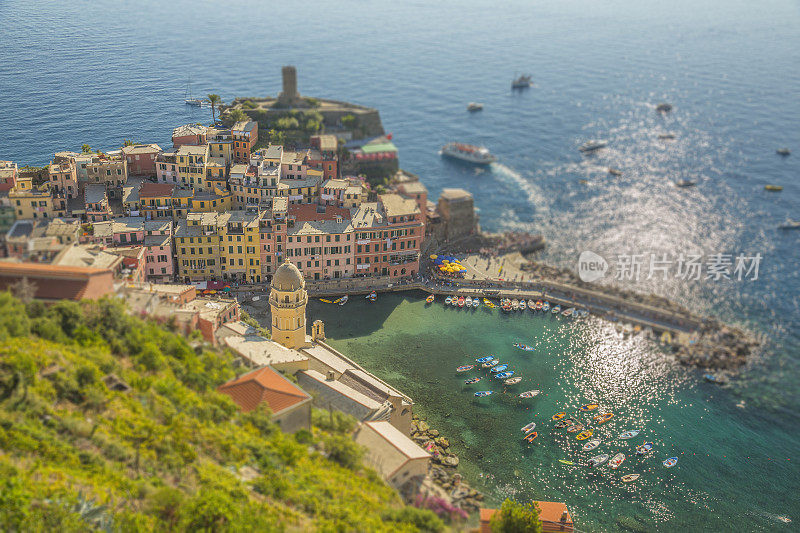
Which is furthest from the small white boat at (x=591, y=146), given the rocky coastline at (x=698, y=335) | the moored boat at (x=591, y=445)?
the moored boat at (x=591, y=445)

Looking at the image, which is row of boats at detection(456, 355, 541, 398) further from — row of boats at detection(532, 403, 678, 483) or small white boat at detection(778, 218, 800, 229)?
small white boat at detection(778, 218, 800, 229)

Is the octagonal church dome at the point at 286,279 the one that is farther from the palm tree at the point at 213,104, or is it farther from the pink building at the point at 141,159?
the palm tree at the point at 213,104

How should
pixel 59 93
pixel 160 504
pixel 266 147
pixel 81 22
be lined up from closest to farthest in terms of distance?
1. pixel 160 504
2. pixel 59 93
3. pixel 81 22
4. pixel 266 147

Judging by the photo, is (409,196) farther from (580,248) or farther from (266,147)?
(580,248)

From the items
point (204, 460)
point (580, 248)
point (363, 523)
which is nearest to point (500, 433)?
point (363, 523)

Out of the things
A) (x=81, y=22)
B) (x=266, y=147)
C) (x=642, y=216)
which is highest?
(x=81, y=22)
